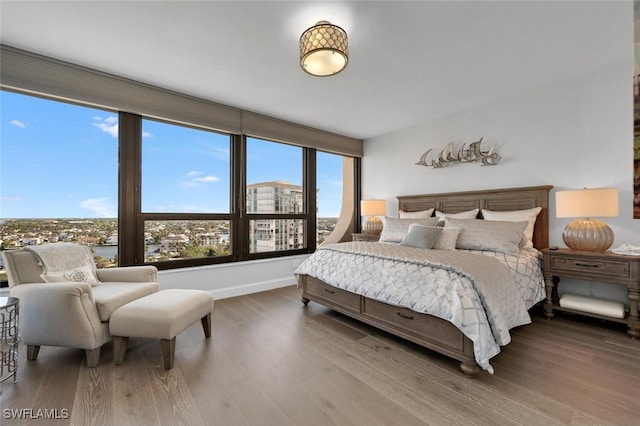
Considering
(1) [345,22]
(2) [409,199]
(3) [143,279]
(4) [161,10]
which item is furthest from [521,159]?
(3) [143,279]

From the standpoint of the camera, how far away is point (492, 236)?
9.25 ft

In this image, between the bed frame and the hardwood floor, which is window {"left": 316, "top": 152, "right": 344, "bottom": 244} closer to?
the bed frame

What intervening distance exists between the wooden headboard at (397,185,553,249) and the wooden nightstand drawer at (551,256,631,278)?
0.48 metres

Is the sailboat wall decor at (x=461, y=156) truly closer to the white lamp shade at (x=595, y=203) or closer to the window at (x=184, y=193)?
the white lamp shade at (x=595, y=203)

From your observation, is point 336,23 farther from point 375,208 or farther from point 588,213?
point 375,208

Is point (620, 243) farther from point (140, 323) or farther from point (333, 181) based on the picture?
point (140, 323)

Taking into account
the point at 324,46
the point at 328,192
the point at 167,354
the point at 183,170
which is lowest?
the point at 167,354

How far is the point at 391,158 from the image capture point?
4730 mm

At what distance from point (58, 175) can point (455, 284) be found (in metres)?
3.77

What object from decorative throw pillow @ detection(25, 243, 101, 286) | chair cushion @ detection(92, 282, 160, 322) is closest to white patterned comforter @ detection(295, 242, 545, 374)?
chair cushion @ detection(92, 282, 160, 322)

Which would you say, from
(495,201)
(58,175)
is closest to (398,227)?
(495,201)

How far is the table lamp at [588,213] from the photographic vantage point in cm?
243

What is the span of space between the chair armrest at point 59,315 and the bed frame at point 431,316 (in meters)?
1.93

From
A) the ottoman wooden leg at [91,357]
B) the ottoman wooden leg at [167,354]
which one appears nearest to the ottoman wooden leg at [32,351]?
the ottoman wooden leg at [91,357]
